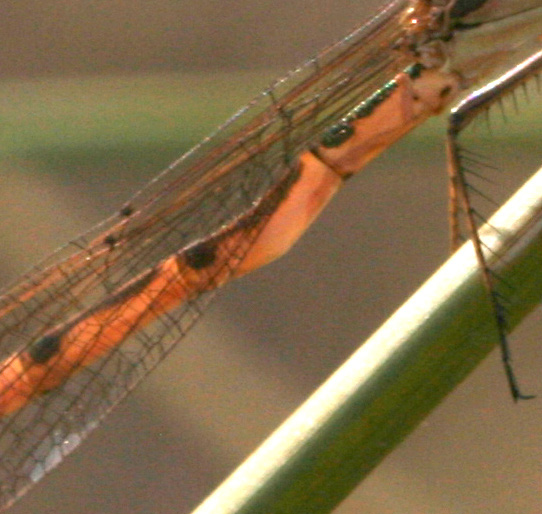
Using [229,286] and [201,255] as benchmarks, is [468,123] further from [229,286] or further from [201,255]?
[229,286]

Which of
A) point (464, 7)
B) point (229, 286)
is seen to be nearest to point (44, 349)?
point (464, 7)

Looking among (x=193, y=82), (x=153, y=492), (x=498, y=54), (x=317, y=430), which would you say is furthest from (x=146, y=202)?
(x=153, y=492)

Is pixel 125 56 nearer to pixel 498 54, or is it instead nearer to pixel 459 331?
pixel 498 54

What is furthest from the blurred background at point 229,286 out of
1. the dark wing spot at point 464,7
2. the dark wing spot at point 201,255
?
the dark wing spot at point 201,255

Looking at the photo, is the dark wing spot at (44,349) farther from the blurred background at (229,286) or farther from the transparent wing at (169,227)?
the blurred background at (229,286)

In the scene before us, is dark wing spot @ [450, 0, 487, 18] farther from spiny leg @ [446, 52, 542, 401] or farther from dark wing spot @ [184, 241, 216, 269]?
dark wing spot @ [184, 241, 216, 269]

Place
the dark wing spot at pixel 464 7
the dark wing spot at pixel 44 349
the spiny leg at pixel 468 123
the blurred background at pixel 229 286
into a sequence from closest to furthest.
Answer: the spiny leg at pixel 468 123
the dark wing spot at pixel 44 349
the dark wing spot at pixel 464 7
the blurred background at pixel 229 286

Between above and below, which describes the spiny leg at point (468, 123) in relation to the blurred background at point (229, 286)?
above
